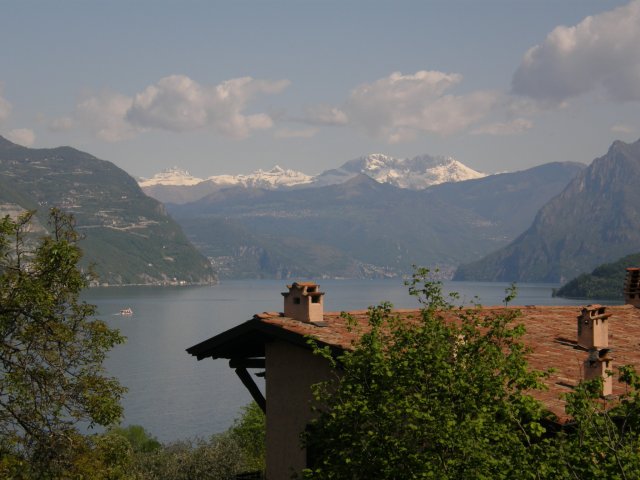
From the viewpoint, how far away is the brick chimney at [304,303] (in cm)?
1806

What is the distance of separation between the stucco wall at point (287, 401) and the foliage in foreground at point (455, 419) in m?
4.32

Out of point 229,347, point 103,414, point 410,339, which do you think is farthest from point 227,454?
point 410,339

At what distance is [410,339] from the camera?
12.3m

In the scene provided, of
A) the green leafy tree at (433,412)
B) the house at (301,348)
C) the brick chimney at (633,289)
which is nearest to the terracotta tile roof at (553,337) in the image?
the house at (301,348)

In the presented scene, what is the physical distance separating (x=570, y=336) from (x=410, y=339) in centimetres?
809

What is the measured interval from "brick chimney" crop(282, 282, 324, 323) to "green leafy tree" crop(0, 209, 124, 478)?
6.94 metres

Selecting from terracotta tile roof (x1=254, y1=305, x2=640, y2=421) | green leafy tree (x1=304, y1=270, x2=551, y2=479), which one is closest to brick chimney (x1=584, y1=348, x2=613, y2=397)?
terracotta tile roof (x1=254, y1=305, x2=640, y2=421)

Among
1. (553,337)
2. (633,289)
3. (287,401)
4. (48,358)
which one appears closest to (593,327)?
(553,337)

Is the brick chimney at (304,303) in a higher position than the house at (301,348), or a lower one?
higher

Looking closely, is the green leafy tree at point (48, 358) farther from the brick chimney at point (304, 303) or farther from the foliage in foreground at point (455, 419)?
the foliage in foreground at point (455, 419)

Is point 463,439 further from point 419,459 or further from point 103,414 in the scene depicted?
point 103,414

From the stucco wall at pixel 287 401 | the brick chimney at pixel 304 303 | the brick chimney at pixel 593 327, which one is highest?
the brick chimney at pixel 304 303

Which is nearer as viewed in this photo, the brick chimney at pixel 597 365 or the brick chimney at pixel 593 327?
the brick chimney at pixel 597 365

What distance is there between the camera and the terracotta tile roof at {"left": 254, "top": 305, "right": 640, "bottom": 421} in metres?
15.0
